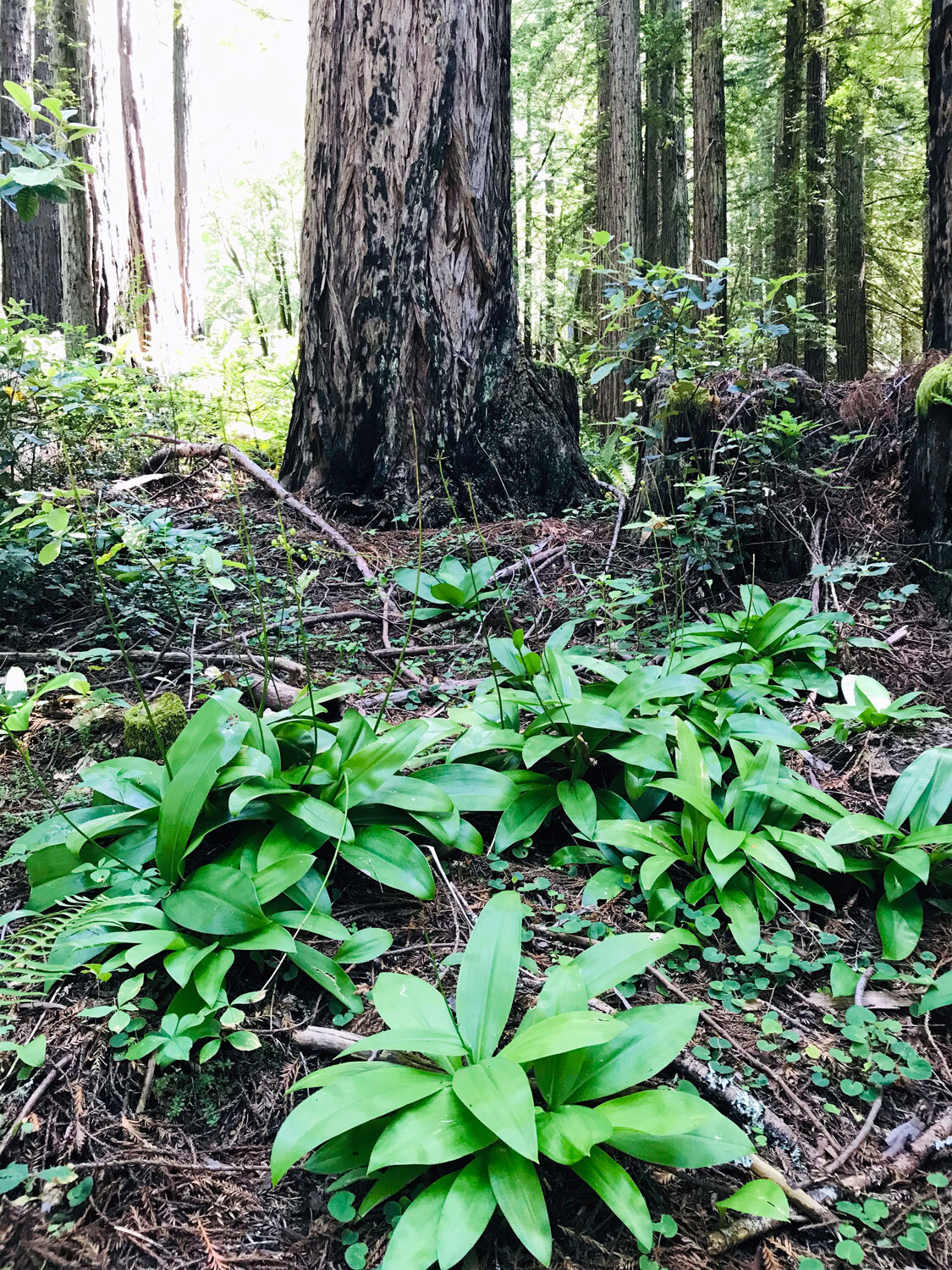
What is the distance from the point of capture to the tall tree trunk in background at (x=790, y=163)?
10438mm

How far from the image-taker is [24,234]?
8594 millimetres

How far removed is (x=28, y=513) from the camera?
129 inches

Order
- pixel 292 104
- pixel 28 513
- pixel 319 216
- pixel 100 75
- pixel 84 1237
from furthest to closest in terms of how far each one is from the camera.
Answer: pixel 292 104 < pixel 100 75 < pixel 319 216 < pixel 28 513 < pixel 84 1237

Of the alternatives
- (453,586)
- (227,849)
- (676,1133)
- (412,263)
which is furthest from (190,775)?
(412,263)

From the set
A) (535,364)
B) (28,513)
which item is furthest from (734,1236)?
(535,364)

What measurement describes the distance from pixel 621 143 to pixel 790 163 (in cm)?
346

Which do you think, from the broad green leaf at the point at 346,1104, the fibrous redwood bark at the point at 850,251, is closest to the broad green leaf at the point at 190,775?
the broad green leaf at the point at 346,1104

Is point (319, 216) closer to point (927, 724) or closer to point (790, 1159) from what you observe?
point (927, 724)

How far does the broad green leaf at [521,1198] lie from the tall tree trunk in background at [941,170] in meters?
3.78

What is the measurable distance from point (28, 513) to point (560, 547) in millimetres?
2448

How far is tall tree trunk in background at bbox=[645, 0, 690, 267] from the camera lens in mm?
11383

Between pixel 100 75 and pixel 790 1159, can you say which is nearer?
pixel 790 1159

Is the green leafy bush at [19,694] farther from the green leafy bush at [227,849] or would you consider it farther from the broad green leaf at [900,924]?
the broad green leaf at [900,924]

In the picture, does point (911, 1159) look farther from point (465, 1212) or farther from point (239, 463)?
point (239, 463)
